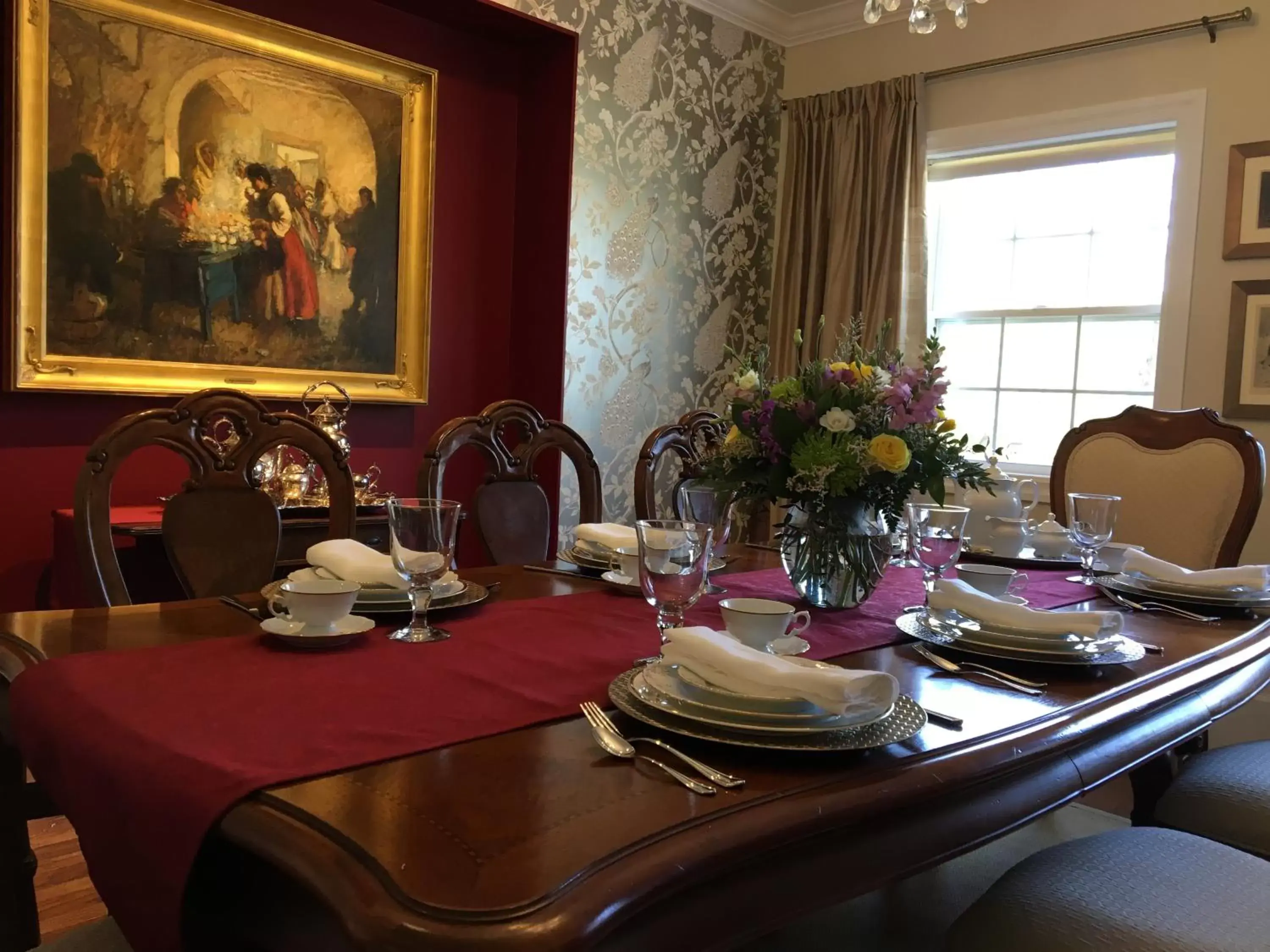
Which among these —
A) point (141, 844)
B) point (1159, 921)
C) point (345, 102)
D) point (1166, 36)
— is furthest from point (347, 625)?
point (1166, 36)

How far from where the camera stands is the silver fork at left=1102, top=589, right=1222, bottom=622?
5.21 ft

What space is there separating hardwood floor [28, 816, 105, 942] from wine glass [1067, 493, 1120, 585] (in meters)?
1.86

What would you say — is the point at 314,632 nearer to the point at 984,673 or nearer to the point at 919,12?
the point at 984,673

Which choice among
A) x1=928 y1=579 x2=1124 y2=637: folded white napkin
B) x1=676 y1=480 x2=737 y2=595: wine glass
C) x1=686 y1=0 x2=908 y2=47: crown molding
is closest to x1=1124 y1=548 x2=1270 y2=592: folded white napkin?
x1=928 y1=579 x2=1124 y2=637: folded white napkin

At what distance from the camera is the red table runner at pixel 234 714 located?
29.7 inches

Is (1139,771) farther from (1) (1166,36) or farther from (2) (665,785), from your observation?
(1) (1166,36)

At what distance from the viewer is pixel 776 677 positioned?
0.90 metres

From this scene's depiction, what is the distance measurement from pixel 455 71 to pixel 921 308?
6.49ft

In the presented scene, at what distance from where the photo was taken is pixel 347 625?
3.95 feet

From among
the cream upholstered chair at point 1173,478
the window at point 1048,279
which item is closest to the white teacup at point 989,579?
the cream upholstered chair at point 1173,478

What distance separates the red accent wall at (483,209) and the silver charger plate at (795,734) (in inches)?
99.1

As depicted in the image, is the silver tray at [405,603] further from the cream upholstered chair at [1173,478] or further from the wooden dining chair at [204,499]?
the cream upholstered chair at [1173,478]

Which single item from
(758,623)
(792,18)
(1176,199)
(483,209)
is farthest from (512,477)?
(792,18)

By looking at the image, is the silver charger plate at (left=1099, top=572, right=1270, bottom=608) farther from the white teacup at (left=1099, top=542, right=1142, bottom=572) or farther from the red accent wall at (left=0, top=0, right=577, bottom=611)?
the red accent wall at (left=0, top=0, right=577, bottom=611)
